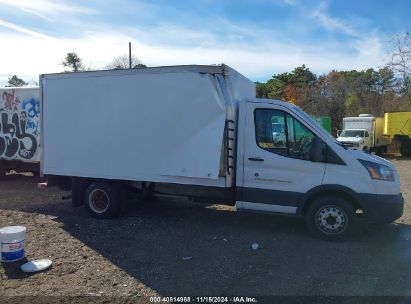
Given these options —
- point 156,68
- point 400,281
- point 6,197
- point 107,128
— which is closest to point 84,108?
point 107,128

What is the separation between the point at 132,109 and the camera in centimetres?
789

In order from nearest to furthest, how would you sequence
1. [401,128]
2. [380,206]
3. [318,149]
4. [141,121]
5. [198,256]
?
[198,256]
[380,206]
[318,149]
[141,121]
[401,128]

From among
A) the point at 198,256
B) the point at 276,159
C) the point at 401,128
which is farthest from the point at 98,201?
the point at 401,128

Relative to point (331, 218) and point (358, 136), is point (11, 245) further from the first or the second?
point (358, 136)

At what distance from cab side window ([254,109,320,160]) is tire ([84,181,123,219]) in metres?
3.04

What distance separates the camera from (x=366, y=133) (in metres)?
27.6

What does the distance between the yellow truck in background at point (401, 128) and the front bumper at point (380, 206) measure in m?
24.0

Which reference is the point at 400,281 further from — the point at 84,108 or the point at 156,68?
the point at 84,108

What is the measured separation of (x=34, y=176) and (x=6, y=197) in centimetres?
381

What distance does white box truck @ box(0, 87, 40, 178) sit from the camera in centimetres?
1296

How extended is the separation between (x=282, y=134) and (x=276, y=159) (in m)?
0.43

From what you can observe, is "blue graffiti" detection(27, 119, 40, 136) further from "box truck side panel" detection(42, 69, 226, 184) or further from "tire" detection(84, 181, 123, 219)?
"tire" detection(84, 181, 123, 219)

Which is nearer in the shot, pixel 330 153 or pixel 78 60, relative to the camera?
pixel 330 153

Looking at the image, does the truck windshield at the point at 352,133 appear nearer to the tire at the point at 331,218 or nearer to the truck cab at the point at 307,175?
the truck cab at the point at 307,175
